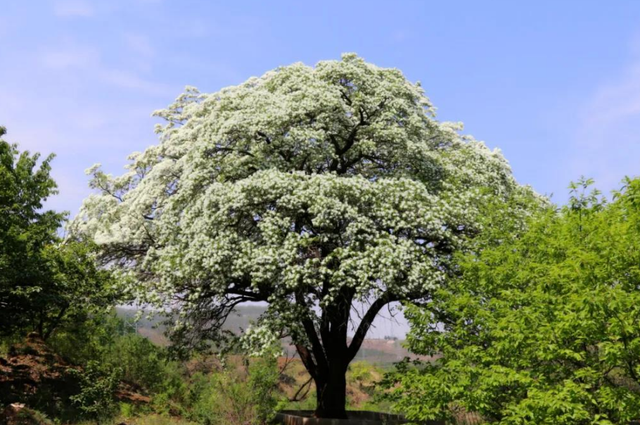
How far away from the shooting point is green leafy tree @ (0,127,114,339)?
27.6m

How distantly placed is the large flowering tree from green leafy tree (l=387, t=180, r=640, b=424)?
2.05m

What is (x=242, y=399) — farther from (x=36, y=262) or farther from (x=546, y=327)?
(x=546, y=327)

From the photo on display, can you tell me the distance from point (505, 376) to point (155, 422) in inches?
631

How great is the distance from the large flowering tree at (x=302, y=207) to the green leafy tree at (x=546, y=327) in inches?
80.6

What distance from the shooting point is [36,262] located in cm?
2850

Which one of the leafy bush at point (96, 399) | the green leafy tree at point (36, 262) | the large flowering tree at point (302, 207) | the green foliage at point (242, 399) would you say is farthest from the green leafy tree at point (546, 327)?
the green leafy tree at point (36, 262)

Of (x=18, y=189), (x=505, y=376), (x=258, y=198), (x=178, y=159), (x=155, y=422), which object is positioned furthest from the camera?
(x=18, y=189)

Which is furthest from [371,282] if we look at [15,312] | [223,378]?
[15,312]

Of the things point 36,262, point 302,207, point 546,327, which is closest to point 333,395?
point 302,207

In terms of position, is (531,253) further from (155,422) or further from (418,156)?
(155,422)

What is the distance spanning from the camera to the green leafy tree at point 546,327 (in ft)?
52.8

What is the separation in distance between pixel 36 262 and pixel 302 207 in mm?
13349

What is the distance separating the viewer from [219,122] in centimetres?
2622

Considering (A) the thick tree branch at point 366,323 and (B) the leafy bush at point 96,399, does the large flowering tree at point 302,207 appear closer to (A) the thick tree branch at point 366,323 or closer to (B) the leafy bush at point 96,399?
(A) the thick tree branch at point 366,323
